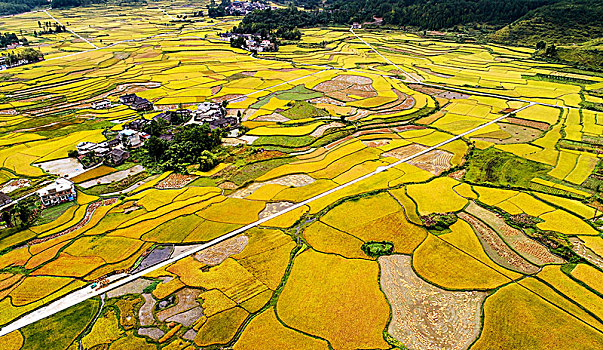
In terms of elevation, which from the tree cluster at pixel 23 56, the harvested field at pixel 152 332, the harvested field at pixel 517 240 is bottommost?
the harvested field at pixel 152 332

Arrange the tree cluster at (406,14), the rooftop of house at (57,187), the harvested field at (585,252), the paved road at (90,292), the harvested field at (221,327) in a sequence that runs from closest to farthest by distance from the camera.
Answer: the harvested field at (221,327) < the paved road at (90,292) < the harvested field at (585,252) < the rooftop of house at (57,187) < the tree cluster at (406,14)

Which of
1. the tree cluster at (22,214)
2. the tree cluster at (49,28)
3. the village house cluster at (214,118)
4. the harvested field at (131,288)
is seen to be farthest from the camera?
the tree cluster at (49,28)

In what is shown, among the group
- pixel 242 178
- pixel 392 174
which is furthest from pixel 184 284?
pixel 392 174

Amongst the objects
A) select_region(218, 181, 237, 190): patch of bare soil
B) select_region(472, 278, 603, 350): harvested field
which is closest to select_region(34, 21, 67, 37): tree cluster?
select_region(218, 181, 237, 190): patch of bare soil

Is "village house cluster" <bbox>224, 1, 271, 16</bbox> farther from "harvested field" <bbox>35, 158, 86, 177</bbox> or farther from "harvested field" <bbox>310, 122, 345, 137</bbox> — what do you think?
"harvested field" <bbox>35, 158, 86, 177</bbox>

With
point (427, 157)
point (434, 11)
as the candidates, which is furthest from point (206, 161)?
point (434, 11)

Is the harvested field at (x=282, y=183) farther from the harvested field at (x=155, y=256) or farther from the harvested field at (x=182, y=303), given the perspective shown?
the harvested field at (x=182, y=303)

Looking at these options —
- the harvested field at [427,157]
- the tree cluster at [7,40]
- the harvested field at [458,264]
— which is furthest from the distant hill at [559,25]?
the tree cluster at [7,40]
